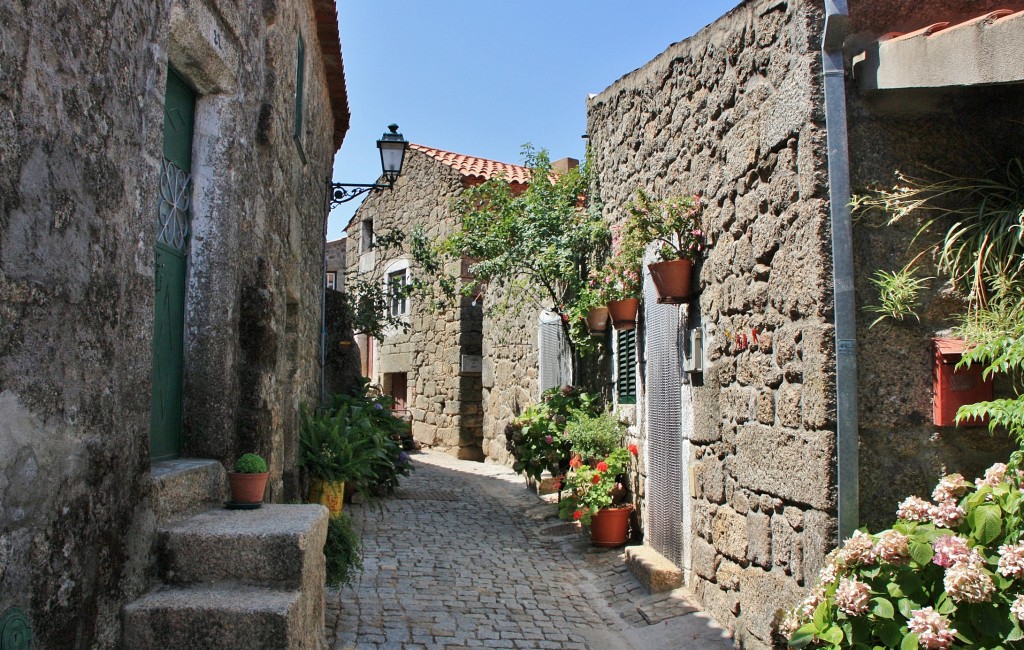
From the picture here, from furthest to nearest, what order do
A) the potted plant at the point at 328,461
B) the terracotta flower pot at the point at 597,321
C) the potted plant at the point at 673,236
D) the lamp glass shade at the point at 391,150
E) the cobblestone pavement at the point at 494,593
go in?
the lamp glass shade at the point at 391,150
the terracotta flower pot at the point at 597,321
the potted plant at the point at 328,461
the potted plant at the point at 673,236
the cobblestone pavement at the point at 494,593

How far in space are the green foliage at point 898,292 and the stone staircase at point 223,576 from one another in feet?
8.21

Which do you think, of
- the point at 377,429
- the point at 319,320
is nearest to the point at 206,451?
the point at 377,429

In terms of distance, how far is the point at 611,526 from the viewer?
616cm

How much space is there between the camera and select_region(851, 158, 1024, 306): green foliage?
10.2ft

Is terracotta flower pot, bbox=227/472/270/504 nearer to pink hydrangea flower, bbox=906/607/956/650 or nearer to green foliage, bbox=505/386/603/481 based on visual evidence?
pink hydrangea flower, bbox=906/607/956/650

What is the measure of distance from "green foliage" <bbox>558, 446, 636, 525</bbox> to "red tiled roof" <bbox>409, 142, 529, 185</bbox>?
21.7 ft

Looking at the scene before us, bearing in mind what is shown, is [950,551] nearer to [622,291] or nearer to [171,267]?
[171,267]

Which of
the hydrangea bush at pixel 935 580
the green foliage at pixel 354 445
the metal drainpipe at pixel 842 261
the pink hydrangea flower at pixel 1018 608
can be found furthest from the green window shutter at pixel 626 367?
the pink hydrangea flower at pixel 1018 608

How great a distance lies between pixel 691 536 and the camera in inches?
193

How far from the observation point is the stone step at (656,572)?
497 cm

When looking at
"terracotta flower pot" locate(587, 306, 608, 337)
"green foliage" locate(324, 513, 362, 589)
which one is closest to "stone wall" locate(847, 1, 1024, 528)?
"green foliage" locate(324, 513, 362, 589)

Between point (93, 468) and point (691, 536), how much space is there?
3.63m

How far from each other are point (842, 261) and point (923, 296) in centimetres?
37

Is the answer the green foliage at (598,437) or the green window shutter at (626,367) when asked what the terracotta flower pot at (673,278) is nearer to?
the green window shutter at (626,367)
